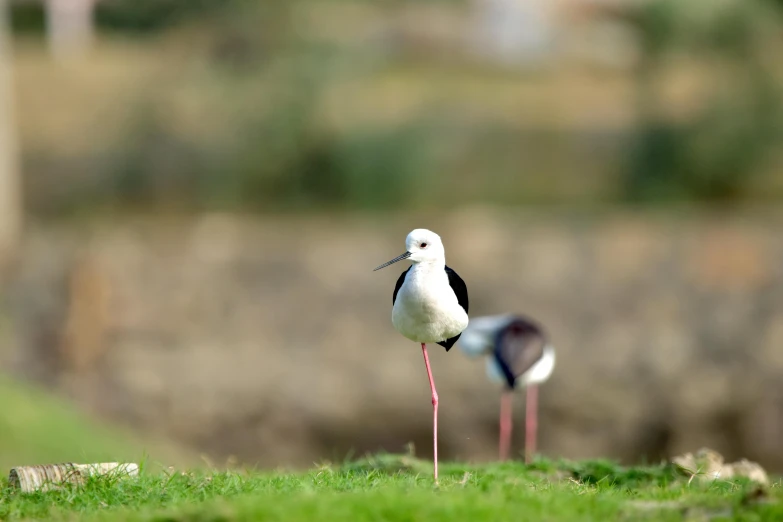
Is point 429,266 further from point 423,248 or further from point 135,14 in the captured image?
point 135,14

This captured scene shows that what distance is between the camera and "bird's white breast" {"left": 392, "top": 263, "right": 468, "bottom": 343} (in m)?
5.09

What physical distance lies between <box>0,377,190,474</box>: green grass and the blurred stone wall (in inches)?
94.0

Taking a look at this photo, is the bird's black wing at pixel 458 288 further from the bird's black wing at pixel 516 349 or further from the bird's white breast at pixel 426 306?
the bird's black wing at pixel 516 349

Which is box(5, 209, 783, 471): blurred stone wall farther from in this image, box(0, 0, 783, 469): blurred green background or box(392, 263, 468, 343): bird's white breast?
box(392, 263, 468, 343): bird's white breast

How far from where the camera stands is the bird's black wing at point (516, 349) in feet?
28.4

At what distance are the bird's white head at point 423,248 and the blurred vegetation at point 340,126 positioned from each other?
577 inches

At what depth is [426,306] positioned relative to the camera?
5.09 m

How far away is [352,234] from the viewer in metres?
18.1

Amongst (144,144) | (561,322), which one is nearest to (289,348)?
(561,322)

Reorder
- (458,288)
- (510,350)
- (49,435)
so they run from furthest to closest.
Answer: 1. (49,435)
2. (510,350)
3. (458,288)

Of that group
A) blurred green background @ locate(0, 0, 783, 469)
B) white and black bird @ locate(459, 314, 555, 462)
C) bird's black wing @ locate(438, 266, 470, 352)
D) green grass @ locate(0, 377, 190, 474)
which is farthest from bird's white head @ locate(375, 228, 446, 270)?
blurred green background @ locate(0, 0, 783, 469)

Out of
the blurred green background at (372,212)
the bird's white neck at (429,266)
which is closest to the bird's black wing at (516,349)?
the bird's white neck at (429,266)

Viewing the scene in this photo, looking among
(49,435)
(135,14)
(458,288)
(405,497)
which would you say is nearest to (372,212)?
(135,14)

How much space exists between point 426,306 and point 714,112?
53.0ft
